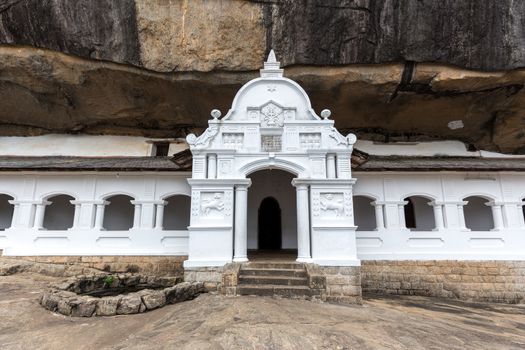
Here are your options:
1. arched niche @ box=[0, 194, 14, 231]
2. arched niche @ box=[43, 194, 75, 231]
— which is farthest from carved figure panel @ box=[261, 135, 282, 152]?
arched niche @ box=[0, 194, 14, 231]

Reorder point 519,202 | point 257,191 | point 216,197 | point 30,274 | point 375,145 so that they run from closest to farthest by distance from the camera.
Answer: point 216,197
point 30,274
point 519,202
point 257,191
point 375,145

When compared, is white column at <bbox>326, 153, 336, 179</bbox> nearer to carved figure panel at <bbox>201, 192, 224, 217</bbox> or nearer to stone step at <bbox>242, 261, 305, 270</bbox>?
stone step at <bbox>242, 261, 305, 270</bbox>

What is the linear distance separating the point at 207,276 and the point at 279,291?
6.65 ft


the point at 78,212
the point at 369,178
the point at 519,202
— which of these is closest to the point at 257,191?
the point at 369,178

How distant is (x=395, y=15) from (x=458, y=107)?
4.82 meters

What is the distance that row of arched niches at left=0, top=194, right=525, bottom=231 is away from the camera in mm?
12555

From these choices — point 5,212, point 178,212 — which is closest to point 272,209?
point 178,212

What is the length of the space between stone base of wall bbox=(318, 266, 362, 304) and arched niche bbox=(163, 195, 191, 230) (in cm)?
709

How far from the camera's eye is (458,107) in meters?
12.4

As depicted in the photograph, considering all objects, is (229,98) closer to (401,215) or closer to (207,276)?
(207,276)

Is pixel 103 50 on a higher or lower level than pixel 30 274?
higher

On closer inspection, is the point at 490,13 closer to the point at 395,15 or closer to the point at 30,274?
the point at 395,15

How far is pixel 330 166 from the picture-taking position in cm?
867

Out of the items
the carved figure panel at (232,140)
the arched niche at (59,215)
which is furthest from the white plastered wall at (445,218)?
the arched niche at (59,215)
